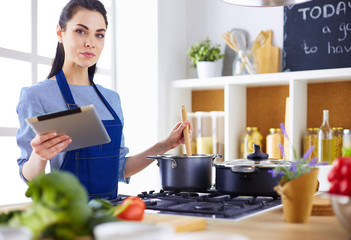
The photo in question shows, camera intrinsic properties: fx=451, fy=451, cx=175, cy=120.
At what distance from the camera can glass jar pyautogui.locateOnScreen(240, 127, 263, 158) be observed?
11.2ft

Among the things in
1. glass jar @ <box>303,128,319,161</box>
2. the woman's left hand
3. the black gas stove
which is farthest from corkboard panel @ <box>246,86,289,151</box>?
the black gas stove

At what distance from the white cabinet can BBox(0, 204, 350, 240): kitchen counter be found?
1.84 metres

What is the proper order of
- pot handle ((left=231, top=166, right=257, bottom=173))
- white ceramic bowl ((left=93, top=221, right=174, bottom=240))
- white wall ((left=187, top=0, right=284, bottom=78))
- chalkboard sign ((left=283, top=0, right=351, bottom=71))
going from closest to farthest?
white ceramic bowl ((left=93, top=221, right=174, bottom=240)) < pot handle ((left=231, top=166, right=257, bottom=173)) < chalkboard sign ((left=283, top=0, right=351, bottom=71)) < white wall ((left=187, top=0, right=284, bottom=78))

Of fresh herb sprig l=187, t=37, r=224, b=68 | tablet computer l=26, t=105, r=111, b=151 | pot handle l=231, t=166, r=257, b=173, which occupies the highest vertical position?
fresh herb sprig l=187, t=37, r=224, b=68

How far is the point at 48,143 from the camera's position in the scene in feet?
5.32

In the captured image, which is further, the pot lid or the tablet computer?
the pot lid

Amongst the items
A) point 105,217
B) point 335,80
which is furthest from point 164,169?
point 335,80

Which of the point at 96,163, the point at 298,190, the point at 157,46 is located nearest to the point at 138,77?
the point at 157,46

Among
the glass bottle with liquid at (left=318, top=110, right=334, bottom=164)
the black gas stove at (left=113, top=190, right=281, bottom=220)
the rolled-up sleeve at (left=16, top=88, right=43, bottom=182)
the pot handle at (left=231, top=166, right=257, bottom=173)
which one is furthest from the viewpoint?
the glass bottle with liquid at (left=318, top=110, right=334, bottom=164)

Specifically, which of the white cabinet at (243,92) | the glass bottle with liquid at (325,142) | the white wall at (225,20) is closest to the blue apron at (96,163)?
the white cabinet at (243,92)

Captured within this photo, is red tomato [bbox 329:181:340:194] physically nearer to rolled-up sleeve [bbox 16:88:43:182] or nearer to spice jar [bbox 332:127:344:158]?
rolled-up sleeve [bbox 16:88:43:182]

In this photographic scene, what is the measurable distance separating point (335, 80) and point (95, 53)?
72.3 inches

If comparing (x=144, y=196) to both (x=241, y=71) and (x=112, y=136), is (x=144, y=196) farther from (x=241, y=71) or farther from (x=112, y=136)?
(x=241, y=71)

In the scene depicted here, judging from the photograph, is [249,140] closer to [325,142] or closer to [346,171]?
[325,142]
